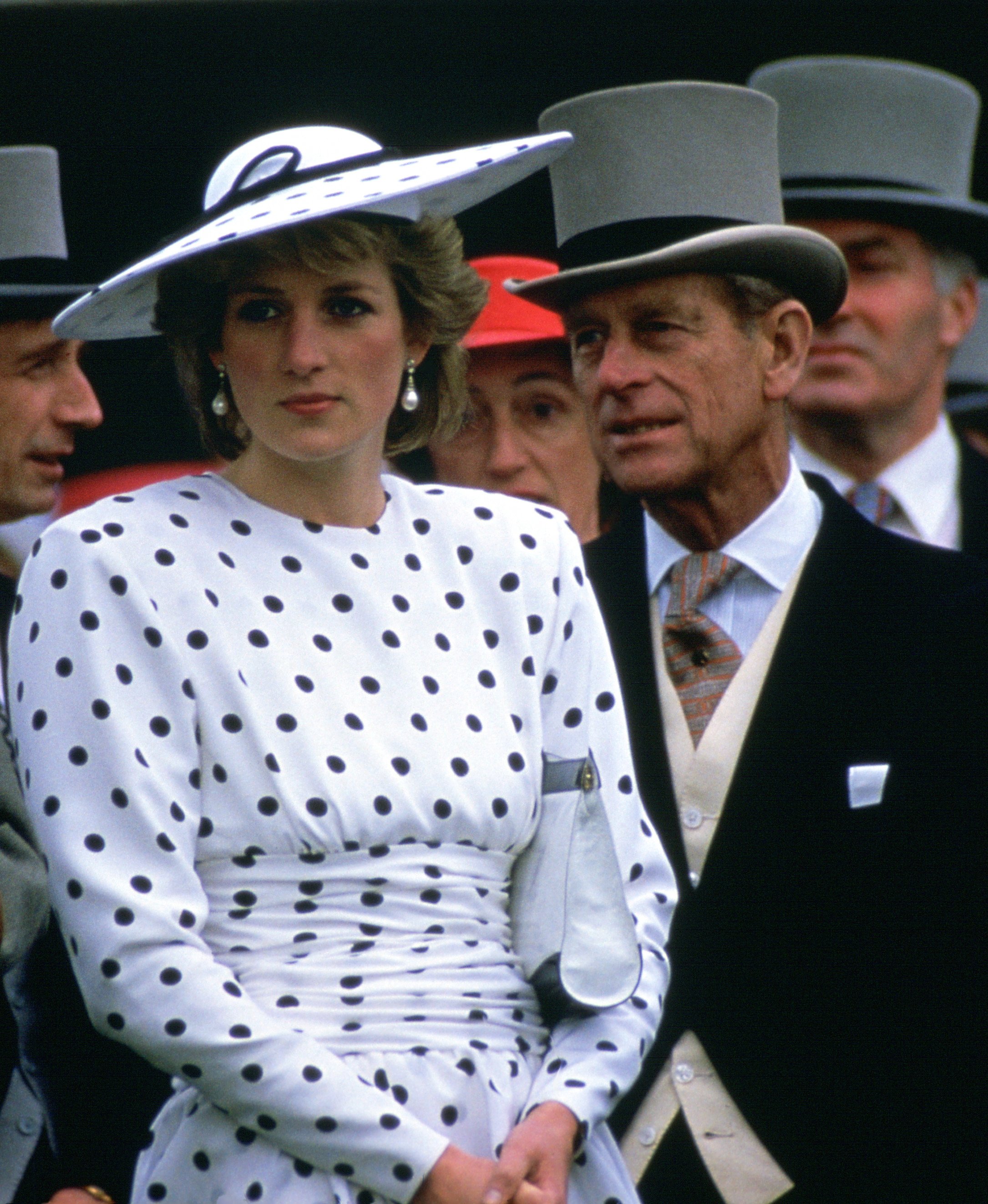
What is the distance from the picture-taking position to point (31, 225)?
3.99 m

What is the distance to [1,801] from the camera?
2688 millimetres

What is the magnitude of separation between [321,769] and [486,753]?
0.23m

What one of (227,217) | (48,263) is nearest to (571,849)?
(227,217)

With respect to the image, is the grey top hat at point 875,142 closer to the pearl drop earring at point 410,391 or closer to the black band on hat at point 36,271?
A: the black band on hat at point 36,271

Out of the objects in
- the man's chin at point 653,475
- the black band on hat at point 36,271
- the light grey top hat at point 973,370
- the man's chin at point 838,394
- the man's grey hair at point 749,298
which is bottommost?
the light grey top hat at point 973,370

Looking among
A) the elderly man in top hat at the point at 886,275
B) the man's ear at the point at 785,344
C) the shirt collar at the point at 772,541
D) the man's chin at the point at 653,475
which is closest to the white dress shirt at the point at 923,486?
the elderly man in top hat at the point at 886,275

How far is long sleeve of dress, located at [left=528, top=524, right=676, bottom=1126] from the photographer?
2609 mm

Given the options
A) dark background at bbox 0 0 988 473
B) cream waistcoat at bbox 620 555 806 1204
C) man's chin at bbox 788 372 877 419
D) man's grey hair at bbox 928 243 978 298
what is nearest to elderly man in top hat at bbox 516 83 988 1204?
cream waistcoat at bbox 620 555 806 1204

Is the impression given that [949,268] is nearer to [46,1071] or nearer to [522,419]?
[522,419]

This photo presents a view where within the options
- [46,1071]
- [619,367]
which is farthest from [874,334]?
[46,1071]

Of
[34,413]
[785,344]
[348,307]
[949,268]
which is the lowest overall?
[949,268]

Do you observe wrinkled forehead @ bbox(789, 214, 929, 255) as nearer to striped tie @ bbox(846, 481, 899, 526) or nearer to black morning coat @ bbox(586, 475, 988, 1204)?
striped tie @ bbox(846, 481, 899, 526)

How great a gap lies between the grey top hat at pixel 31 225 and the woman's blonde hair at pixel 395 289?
43.1 inches

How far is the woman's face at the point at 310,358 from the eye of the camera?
2666 millimetres
